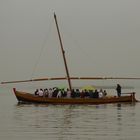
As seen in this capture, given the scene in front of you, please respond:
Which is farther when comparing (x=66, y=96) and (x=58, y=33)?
(x=58, y=33)

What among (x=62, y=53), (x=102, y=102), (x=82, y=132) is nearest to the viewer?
(x=82, y=132)

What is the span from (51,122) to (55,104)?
2263cm

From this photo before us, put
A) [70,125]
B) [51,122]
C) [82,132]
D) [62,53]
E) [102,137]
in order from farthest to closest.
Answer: [62,53] < [51,122] < [70,125] < [82,132] < [102,137]

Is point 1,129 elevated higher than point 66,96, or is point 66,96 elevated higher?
point 1,129

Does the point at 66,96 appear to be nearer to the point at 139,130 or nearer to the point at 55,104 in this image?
the point at 55,104

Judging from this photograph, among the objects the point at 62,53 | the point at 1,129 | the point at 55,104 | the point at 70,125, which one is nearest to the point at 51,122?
the point at 70,125

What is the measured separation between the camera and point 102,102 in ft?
190

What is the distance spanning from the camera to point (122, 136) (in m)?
27.1

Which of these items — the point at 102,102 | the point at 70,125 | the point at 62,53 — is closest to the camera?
the point at 70,125

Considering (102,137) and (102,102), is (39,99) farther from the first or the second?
(102,137)

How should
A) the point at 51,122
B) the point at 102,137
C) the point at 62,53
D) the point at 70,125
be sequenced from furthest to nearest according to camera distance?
1. the point at 62,53
2. the point at 51,122
3. the point at 70,125
4. the point at 102,137

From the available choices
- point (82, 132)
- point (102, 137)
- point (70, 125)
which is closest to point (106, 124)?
point (70, 125)

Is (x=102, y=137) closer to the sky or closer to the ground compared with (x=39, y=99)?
closer to the sky

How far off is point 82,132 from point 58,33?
3478 centimetres
